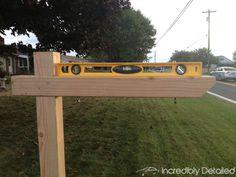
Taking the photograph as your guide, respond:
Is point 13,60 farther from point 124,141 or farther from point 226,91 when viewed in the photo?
point 124,141

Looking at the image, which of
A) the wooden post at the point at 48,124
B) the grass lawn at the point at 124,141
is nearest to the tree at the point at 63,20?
the grass lawn at the point at 124,141

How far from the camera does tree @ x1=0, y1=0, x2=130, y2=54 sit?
7031mm

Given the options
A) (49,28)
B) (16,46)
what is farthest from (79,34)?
(16,46)

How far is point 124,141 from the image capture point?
20.7ft

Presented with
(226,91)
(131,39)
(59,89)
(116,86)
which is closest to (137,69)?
(116,86)

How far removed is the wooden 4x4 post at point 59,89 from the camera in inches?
74.2

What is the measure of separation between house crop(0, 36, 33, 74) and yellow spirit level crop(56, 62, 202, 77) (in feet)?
22.9

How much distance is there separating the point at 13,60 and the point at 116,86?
38538 millimetres

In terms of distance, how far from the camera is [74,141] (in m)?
6.22

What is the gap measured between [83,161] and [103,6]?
12.8 ft

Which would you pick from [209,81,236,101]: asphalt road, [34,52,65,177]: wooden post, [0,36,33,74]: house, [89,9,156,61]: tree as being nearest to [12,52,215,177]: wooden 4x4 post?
[34,52,65,177]: wooden post

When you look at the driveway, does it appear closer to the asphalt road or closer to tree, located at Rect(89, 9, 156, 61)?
the asphalt road

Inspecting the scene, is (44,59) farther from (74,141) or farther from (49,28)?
(49,28)

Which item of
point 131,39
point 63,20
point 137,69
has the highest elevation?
point 131,39
